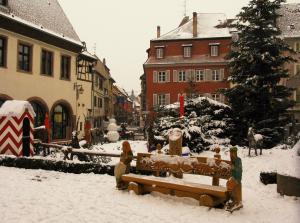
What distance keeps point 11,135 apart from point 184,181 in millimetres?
7887

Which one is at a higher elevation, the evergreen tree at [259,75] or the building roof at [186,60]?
the building roof at [186,60]

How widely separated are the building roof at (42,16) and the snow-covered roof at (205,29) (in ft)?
63.2

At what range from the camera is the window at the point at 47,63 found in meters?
23.6

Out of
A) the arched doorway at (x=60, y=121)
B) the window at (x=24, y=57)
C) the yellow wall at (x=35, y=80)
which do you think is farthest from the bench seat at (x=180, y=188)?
the arched doorway at (x=60, y=121)

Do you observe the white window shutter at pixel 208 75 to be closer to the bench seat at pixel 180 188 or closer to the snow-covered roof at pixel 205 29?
the snow-covered roof at pixel 205 29

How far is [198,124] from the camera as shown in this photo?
17078 millimetres

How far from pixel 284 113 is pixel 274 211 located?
1375 centimetres

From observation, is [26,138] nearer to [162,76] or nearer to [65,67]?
[65,67]

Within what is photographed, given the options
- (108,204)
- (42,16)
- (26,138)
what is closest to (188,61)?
(42,16)

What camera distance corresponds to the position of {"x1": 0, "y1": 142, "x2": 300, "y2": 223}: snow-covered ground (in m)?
6.64

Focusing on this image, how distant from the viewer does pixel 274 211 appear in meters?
7.31

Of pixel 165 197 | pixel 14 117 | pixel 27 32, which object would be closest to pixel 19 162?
pixel 14 117

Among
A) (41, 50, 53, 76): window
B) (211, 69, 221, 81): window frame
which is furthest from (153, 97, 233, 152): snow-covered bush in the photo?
(211, 69, 221, 81): window frame

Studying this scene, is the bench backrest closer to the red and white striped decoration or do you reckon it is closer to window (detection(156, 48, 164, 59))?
the red and white striped decoration
